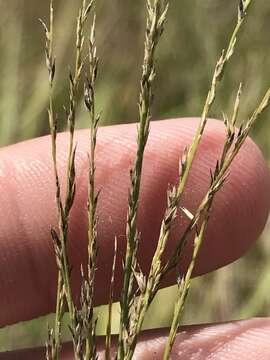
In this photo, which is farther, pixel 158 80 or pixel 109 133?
pixel 158 80

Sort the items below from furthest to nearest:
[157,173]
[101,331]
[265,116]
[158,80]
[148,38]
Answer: [158,80]
[265,116]
[101,331]
[157,173]
[148,38]

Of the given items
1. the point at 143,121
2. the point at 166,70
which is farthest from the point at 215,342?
the point at 166,70

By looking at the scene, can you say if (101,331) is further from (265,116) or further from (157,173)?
(265,116)

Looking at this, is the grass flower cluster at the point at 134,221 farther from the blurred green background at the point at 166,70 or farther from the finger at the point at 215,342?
the blurred green background at the point at 166,70

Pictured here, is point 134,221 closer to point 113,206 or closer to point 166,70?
point 113,206

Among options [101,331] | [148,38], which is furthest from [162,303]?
[148,38]

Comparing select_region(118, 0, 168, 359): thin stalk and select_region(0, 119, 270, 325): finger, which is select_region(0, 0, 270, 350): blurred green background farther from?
select_region(118, 0, 168, 359): thin stalk

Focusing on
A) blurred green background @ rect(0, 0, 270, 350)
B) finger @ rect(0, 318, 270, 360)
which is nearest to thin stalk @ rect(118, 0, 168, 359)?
finger @ rect(0, 318, 270, 360)
